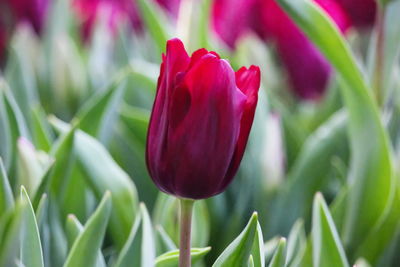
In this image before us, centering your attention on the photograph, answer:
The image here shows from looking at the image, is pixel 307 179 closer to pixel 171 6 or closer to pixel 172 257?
pixel 172 257

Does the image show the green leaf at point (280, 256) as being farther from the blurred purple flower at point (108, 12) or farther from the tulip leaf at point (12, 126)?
the blurred purple flower at point (108, 12)

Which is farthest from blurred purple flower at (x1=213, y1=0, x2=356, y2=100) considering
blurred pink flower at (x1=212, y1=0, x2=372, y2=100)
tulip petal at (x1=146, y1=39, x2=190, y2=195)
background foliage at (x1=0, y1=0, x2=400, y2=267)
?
tulip petal at (x1=146, y1=39, x2=190, y2=195)

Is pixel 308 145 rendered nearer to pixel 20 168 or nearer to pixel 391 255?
pixel 391 255

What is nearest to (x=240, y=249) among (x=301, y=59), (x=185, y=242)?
(x=185, y=242)

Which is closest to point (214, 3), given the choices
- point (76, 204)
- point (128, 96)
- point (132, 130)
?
point (128, 96)

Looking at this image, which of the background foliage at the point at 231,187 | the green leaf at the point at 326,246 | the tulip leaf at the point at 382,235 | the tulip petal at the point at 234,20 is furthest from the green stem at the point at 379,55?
the tulip petal at the point at 234,20
